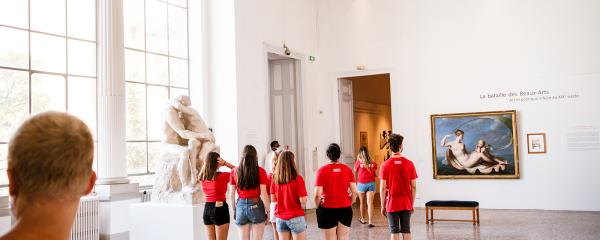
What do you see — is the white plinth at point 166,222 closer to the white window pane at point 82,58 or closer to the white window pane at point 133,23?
the white window pane at point 82,58

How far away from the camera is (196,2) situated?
13.7 metres

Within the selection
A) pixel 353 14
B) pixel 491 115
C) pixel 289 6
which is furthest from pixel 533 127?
pixel 289 6

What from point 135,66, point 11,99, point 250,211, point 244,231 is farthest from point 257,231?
point 135,66

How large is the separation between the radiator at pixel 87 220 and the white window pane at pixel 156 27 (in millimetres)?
4376

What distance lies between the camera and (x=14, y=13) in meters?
9.44

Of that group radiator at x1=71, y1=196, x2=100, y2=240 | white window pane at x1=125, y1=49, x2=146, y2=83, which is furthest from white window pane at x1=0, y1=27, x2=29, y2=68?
radiator at x1=71, y1=196, x2=100, y2=240

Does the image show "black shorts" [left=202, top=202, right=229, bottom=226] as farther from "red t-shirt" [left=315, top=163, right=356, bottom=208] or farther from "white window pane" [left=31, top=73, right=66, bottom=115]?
"white window pane" [left=31, top=73, right=66, bottom=115]

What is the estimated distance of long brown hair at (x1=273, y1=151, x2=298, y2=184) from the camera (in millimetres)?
6305

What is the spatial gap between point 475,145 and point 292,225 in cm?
974

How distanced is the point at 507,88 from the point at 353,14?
5.23 m

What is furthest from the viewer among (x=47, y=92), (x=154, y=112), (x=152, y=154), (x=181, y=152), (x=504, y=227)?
(x=154, y=112)

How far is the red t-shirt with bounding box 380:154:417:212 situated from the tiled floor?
362cm

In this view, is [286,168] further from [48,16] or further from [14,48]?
[48,16]

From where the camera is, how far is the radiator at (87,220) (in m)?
9.12
